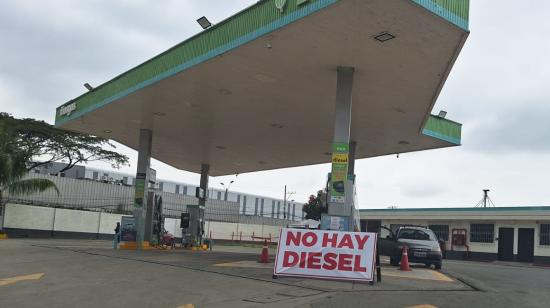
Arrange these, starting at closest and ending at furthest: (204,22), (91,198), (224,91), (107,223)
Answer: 1. (204,22)
2. (224,91)
3. (107,223)
4. (91,198)

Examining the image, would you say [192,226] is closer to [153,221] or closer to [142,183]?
[153,221]

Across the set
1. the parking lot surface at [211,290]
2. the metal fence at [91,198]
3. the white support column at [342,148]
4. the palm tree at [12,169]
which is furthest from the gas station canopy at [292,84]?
the metal fence at [91,198]

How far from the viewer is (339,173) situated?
584 inches

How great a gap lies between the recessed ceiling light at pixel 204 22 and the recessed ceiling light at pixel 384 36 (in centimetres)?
496

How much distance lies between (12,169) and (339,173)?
897 inches

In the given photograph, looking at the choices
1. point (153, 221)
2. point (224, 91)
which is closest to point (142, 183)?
point (153, 221)

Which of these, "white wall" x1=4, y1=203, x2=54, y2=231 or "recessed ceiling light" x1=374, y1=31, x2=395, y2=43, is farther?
"white wall" x1=4, y1=203, x2=54, y2=231

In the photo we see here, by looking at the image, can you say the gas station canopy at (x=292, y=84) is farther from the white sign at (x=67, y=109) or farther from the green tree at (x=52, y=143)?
the green tree at (x=52, y=143)

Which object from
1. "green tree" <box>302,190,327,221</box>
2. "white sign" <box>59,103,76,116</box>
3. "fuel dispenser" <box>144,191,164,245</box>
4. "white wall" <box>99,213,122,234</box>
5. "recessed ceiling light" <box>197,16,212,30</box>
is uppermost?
"recessed ceiling light" <box>197,16,212,30</box>

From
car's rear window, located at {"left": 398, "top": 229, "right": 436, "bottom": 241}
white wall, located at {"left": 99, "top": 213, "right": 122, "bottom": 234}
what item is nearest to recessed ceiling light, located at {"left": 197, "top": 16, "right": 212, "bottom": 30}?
car's rear window, located at {"left": 398, "top": 229, "right": 436, "bottom": 241}

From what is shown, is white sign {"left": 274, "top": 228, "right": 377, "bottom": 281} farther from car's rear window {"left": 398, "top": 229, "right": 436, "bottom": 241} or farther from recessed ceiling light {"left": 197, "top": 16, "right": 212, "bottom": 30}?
car's rear window {"left": 398, "top": 229, "right": 436, "bottom": 241}

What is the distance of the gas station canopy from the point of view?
482 inches

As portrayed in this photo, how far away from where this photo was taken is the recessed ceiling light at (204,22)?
15266 mm

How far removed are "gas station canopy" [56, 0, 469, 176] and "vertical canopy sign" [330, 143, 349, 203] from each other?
2.35 meters
